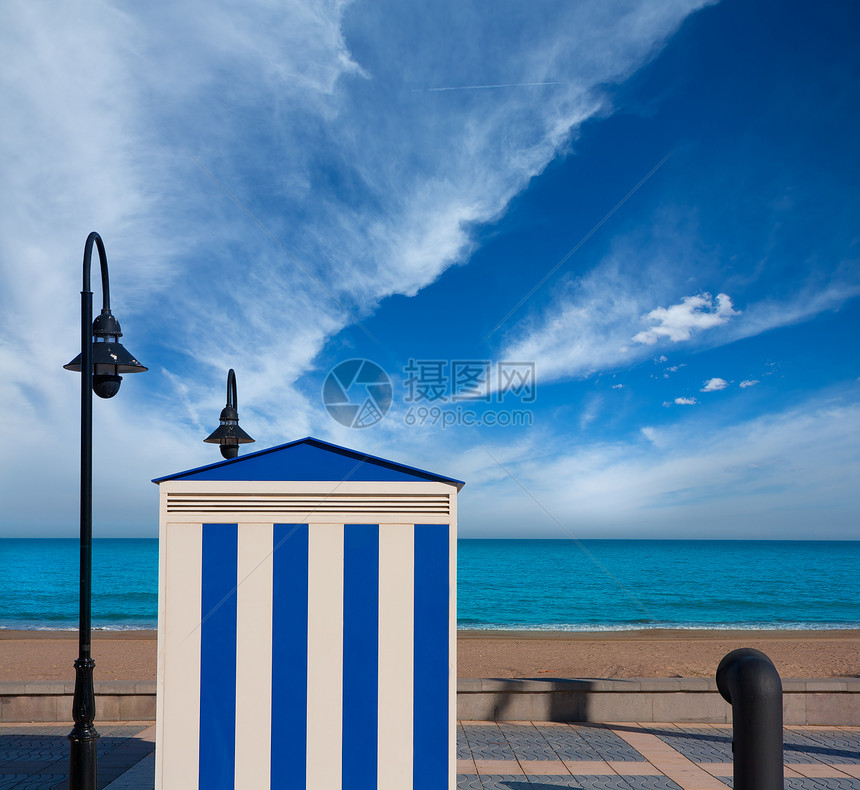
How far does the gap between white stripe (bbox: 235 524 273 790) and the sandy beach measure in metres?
13.1

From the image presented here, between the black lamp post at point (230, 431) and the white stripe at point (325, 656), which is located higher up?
the black lamp post at point (230, 431)

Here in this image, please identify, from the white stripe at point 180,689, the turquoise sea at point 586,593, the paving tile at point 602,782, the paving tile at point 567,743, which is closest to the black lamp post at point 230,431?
the paving tile at point 567,743

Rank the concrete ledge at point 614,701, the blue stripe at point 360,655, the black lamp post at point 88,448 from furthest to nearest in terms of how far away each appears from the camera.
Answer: the concrete ledge at point 614,701 → the black lamp post at point 88,448 → the blue stripe at point 360,655

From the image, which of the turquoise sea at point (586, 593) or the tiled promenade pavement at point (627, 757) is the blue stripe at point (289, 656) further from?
the turquoise sea at point (586, 593)

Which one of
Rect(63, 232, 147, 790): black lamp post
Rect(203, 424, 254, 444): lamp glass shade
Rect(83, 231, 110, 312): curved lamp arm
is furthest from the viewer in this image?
Rect(203, 424, 254, 444): lamp glass shade

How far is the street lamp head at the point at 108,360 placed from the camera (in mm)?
6043

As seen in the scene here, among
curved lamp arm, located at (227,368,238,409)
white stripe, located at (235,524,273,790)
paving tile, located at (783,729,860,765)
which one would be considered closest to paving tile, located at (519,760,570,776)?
paving tile, located at (783,729,860,765)

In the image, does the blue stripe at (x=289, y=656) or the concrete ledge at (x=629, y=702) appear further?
the concrete ledge at (x=629, y=702)

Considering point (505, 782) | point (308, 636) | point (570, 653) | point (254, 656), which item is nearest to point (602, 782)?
point (505, 782)

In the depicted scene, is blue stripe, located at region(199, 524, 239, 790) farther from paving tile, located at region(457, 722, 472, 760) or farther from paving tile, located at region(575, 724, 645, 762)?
paving tile, located at region(575, 724, 645, 762)

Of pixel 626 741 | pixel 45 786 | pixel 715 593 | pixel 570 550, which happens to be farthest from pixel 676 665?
pixel 570 550

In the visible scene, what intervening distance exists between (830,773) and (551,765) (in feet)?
8.94

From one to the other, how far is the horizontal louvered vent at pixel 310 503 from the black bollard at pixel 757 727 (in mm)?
1761

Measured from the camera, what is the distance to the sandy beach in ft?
55.0
